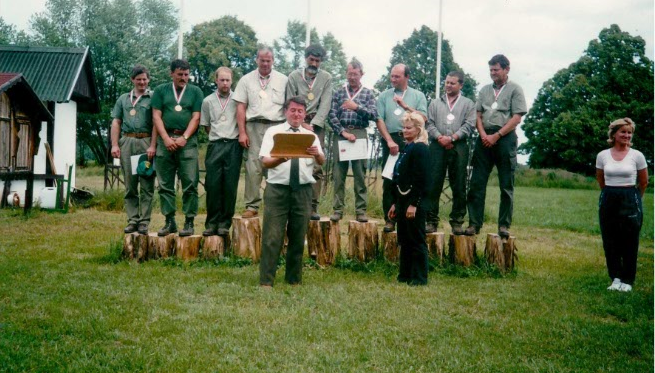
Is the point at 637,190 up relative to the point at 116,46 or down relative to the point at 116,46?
down

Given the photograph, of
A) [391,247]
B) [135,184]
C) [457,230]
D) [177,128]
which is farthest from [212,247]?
[457,230]

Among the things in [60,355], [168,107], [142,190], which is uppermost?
[168,107]

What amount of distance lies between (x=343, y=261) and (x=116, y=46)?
2939cm

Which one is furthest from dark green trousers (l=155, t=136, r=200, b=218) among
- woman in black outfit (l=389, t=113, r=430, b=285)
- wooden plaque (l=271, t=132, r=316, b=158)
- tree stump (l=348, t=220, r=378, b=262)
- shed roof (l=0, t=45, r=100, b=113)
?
shed roof (l=0, t=45, r=100, b=113)

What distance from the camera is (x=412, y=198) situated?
694cm

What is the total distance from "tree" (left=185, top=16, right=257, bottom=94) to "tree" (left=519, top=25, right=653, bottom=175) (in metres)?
21.4

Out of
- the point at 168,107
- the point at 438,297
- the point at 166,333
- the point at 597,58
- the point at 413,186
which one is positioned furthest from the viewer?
the point at 597,58

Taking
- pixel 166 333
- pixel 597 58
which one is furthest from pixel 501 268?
pixel 597 58

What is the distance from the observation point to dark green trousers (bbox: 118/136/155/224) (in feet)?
25.4

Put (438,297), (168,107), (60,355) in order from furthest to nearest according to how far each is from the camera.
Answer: (168,107) < (438,297) < (60,355)

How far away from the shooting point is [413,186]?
22.7 feet

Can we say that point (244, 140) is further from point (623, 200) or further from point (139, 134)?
point (623, 200)

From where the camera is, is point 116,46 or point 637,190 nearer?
point 637,190

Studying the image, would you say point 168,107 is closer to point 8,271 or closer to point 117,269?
point 117,269
